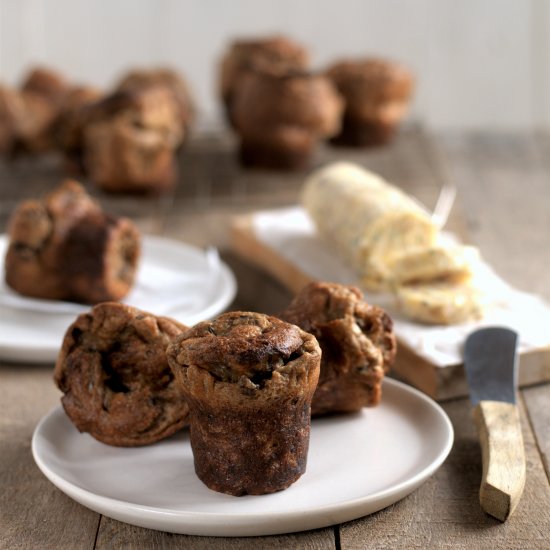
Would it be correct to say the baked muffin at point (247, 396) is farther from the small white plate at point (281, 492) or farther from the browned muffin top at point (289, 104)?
the browned muffin top at point (289, 104)

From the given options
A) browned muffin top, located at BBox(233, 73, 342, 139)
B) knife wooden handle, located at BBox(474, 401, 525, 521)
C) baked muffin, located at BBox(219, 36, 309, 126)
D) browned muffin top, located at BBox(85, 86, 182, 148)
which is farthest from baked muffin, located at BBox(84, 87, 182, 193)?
knife wooden handle, located at BBox(474, 401, 525, 521)

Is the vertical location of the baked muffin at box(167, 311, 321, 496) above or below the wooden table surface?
above

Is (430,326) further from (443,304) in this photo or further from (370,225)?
(370,225)

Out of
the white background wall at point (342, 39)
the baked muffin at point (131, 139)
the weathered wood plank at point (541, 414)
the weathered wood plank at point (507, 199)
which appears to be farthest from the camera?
the white background wall at point (342, 39)

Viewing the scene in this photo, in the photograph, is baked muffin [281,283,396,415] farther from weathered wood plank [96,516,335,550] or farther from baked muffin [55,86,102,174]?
baked muffin [55,86,102,174]

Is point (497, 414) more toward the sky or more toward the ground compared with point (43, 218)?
more toward the ground

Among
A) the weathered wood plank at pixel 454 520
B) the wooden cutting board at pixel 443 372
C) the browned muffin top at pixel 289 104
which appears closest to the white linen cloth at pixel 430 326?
the wooden cutting board at pixel 443 372

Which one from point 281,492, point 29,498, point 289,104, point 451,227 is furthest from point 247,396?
point 289,104
